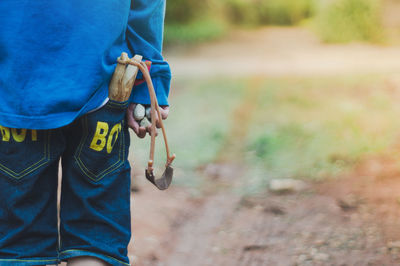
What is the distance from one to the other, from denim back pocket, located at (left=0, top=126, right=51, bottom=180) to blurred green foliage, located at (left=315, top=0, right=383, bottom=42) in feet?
34.4

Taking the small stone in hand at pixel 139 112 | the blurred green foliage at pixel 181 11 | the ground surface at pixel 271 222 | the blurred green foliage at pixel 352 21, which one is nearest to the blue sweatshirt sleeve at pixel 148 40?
the small stone in hand at pixel 139 112

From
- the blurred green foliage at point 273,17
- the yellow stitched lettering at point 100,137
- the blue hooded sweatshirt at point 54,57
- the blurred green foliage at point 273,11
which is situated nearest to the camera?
the blue hooded sweatshirt at point 54,57

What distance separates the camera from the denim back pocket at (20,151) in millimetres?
1348

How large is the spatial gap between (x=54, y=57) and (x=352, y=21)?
10852mm

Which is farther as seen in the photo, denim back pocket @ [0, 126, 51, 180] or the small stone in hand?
the small stone in hand

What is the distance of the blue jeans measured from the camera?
1360 millimetres

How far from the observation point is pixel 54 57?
1.30 m

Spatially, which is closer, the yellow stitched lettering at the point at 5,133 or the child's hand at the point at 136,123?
the yellow stitched lettering at the point at 5,133

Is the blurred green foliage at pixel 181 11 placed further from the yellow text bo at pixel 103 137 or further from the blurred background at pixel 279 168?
the yellow text bo at pixel 103 137

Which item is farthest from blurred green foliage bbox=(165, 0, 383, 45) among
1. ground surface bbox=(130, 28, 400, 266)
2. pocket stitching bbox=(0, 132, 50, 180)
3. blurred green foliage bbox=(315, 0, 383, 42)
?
pocket stitching bbox=(0, 132, 50, 180)

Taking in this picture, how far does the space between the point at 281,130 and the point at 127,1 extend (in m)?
3.48

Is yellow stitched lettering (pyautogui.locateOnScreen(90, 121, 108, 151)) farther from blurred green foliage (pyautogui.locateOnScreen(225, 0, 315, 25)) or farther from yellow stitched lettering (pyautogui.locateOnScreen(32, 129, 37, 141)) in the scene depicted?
blurred green foliage (pyautogui.locateOnScreen(225, 0, 315, 25))

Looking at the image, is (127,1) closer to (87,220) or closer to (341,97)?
(87,220)

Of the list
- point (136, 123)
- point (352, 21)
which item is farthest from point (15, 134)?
point (352, 21)
